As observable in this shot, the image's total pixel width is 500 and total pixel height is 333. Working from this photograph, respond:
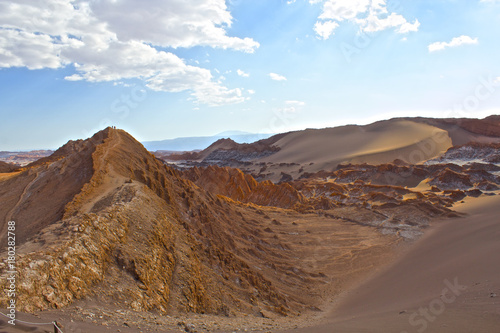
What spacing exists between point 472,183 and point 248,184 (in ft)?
69.8

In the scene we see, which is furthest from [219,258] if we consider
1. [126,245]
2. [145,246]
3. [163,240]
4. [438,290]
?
[438,290]

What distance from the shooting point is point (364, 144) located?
227ft

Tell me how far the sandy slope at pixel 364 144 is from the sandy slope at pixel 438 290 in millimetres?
37018

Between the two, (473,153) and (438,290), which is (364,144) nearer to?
(473,153)

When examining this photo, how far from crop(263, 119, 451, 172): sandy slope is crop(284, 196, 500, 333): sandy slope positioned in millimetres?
37018

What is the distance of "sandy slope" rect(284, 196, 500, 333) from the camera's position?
21.5 feet

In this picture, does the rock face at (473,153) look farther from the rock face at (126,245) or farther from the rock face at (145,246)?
the rock face at (126,245)

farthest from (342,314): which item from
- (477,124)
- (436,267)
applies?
(477,124)

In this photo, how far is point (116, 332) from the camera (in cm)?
469

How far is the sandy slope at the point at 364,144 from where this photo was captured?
55.7m

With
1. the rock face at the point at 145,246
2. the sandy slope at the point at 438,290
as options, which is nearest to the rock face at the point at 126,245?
the rock face at the point at 145,246

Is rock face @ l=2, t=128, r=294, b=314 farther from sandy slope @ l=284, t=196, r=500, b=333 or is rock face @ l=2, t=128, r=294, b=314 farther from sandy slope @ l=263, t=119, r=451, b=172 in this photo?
sandy slope @ l=263, t=119, r=451, b=172

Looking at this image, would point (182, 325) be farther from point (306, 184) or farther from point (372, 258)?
point (306, 184)

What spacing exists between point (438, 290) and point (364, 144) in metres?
63.1
